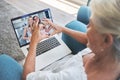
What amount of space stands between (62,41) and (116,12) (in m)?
0.78

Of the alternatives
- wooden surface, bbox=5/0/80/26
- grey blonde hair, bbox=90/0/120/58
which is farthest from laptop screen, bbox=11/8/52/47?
wooden surface, bbox=5/0/80/26

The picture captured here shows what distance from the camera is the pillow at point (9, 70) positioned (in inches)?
39.8

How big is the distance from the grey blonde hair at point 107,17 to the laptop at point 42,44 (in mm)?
593

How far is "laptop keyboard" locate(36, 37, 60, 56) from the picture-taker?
136 cm

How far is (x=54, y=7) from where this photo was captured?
3.11m

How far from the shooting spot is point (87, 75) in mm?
909

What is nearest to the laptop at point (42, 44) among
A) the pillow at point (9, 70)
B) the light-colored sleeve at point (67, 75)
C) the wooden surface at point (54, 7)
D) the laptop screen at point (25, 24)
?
the laptop screen at point (25, 24)

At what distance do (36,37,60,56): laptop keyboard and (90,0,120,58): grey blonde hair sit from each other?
→ 0.65m

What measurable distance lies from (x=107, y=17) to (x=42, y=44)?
2.39 ft

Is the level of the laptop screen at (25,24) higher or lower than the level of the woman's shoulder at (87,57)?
higher

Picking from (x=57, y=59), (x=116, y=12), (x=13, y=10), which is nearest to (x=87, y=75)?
(x=116, y=12)

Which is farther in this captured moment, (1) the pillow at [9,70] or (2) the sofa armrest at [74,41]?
(2) the sofa armrest at [74,41]

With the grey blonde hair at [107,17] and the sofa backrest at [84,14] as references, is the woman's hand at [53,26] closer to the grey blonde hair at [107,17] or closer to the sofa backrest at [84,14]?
the sofa backrest at [84,14]

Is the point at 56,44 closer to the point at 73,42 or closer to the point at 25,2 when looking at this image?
the point at 73,42
